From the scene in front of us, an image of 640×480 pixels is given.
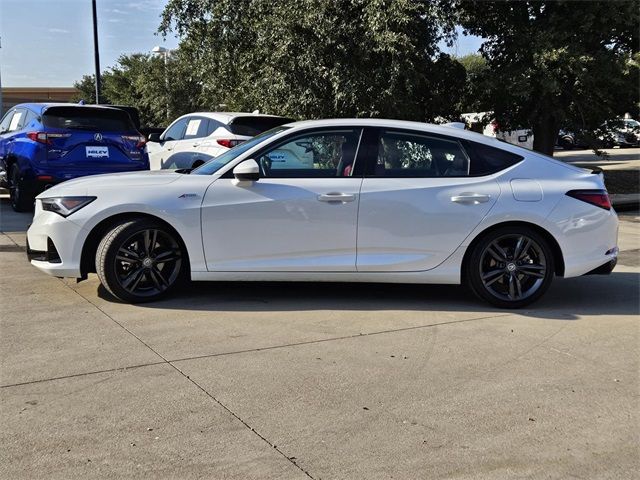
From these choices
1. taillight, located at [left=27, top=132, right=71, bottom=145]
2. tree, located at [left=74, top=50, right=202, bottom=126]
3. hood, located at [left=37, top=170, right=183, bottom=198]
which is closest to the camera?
hood, located at [left=37, top=170, right=183, bottom=198]

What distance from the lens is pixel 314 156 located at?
5.71 meters

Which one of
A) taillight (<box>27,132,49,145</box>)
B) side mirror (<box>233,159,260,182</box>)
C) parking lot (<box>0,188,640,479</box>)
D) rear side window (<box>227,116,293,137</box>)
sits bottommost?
parking lot (<box>0,188,640,479</box>)

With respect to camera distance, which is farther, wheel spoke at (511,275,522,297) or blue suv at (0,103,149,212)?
blue suv at (0,103,149,212)

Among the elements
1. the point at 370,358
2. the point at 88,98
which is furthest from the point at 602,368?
the point at 88,98

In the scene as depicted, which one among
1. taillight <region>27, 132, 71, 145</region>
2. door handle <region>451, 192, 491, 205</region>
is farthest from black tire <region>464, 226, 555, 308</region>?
taillight <region>27, 132, 71, 145</region>

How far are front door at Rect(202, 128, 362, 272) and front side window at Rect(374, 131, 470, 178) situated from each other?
322mm

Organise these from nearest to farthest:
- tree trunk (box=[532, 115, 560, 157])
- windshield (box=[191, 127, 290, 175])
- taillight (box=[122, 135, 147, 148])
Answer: windshield (box=[191, 127, 290, 175]) → taillight (box=[122, 135, 147, 148]) → tree trunk (box=[532, 115, 560, 157])

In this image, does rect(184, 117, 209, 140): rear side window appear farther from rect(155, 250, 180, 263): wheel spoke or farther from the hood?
rect(155, 250, 180, 263): wheel spoke

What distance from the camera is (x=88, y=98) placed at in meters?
47.7

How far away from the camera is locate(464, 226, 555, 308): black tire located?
565 cm

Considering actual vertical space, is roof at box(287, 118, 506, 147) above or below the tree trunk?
below

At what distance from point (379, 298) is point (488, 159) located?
1.61 m

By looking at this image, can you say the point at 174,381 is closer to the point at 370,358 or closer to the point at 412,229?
the point at 370,358

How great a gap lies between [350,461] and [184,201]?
9.94 feet
